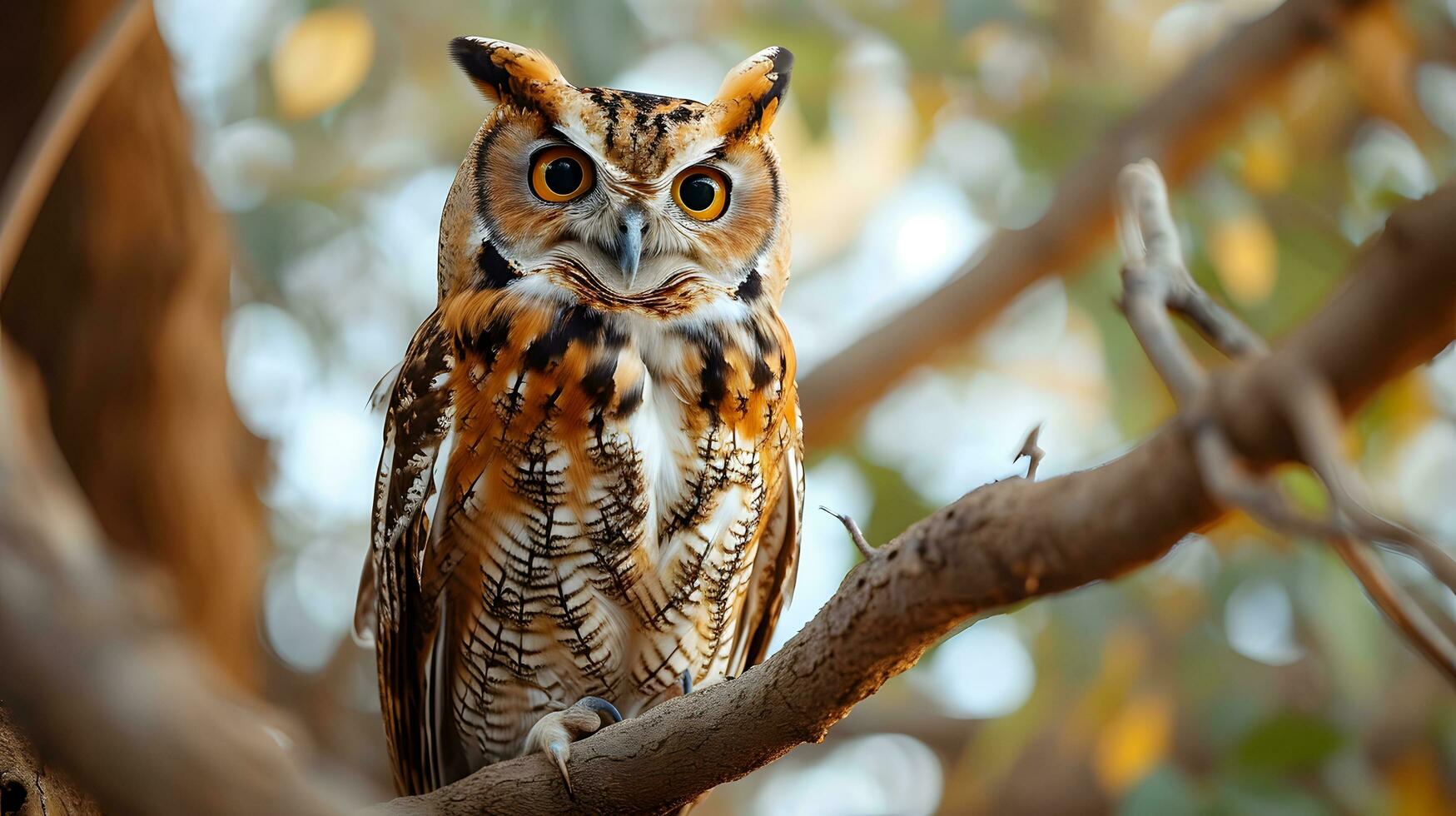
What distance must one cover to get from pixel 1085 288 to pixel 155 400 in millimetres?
2389

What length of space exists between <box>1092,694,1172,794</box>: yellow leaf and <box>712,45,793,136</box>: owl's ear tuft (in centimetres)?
184

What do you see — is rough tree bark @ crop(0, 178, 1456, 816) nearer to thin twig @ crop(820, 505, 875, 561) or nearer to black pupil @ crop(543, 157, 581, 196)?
thin twig @ crop(820, 505, 875, 561)

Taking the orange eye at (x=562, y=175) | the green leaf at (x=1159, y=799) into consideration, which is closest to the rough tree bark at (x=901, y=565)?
Answer: the orange eye at (x=562, y=175)

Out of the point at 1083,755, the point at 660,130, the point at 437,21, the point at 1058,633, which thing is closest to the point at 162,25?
the point at 437,21

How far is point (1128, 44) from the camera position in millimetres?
3555

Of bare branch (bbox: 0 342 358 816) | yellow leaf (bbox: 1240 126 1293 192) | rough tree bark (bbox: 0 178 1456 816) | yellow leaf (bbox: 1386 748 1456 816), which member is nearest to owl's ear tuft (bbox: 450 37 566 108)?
rough tree bark (bbox: 0 178 1456 816)

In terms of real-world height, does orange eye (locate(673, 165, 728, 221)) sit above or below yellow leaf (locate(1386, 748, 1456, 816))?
above

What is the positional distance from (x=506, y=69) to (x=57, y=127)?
27.7 inches

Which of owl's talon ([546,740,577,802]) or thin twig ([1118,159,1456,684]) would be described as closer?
thin twig ([1118,159,1456,684])

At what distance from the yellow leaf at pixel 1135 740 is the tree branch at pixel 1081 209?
3.35 ft

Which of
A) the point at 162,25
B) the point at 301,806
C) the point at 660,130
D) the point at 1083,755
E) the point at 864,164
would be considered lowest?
the point at 301,806

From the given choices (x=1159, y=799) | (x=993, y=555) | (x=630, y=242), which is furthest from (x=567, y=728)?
(x=1159, y=799)

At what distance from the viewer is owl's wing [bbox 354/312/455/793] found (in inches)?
59.6

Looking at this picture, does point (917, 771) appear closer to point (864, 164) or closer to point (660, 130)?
Result: point (864, 164)
